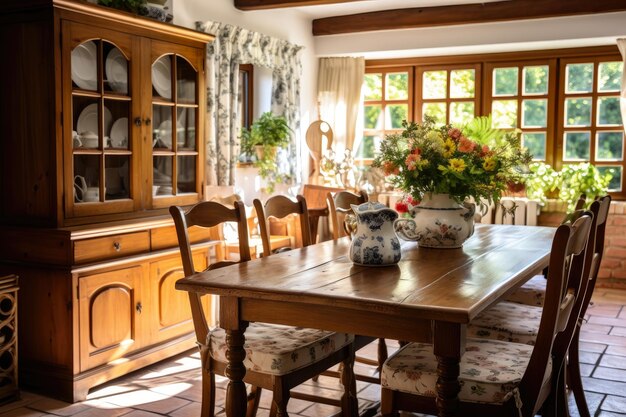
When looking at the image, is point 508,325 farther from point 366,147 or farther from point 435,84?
point 366,147

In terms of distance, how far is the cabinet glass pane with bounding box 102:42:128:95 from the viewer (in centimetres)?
365

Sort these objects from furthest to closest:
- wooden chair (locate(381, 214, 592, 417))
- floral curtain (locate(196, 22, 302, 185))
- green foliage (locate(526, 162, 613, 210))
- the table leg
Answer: green foliage (locate(526, 162, 613, 210)) < floral curtain (locate(196, 22, 302, 185)) < wooden chair (locate(381, 214, 592, 417)) < the table leg

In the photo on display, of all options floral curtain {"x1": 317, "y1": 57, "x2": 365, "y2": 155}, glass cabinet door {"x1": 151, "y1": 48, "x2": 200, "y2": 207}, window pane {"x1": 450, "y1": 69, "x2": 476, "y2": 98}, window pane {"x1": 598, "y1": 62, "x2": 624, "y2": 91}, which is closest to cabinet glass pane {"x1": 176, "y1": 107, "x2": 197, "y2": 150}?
glass cabinet door {"x1": 151, "y1": 48, "x2": 200, "y2": 207}

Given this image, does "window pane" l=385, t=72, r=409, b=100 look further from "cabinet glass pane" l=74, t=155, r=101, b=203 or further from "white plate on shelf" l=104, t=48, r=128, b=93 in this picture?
"cabinet glass pane" l=74, t=155, r=101, b=203

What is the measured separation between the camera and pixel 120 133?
A: 3.76m

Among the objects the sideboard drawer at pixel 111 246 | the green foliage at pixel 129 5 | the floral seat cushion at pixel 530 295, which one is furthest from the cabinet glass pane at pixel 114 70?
the floral seat cushion at pixel 530 295

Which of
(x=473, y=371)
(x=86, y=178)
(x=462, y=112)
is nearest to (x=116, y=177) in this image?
(x=86, y=178)

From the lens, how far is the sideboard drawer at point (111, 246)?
3.39 metres

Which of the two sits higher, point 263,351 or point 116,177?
point 116,177

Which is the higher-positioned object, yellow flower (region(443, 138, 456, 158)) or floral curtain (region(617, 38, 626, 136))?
floral curtain (region(617, 38, 626, 136))

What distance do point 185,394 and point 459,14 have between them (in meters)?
3.94

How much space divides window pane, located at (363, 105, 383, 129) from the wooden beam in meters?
0.86

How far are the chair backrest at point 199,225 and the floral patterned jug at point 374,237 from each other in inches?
22.2

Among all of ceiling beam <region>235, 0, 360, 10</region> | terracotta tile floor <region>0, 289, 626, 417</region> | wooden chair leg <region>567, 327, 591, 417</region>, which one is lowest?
terracotta tile floor <region>0, 289, 626, 417</region>
